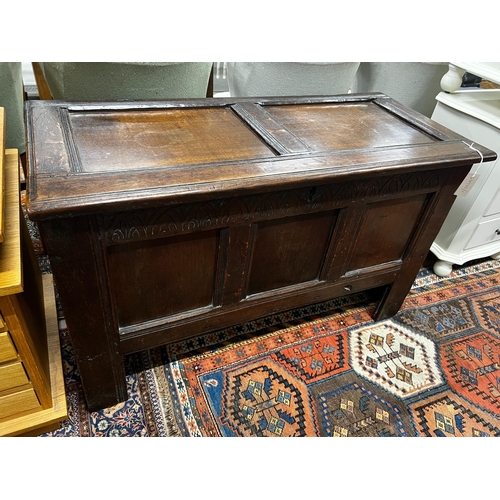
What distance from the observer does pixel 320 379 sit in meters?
1.32

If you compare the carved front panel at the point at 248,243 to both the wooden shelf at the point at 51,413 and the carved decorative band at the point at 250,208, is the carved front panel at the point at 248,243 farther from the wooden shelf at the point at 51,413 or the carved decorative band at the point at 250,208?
the wooden shelf at the point at 51,413

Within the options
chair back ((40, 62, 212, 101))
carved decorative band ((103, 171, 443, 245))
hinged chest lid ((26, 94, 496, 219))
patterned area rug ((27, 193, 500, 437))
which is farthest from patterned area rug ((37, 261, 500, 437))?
chair back ((40, 62, 212, 101))

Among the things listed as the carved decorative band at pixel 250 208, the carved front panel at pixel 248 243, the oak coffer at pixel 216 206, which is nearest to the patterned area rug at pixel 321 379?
the oak coffer at pixel 216 206

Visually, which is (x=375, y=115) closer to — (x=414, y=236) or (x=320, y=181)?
(x=414, y=236)

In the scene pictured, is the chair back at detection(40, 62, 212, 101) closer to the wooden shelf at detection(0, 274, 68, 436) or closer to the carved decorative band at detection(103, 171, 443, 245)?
the carved decorative band at detection(103, 171, 443, 245)

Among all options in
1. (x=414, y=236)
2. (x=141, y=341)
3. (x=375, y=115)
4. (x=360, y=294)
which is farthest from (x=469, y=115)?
(x=141, y=341)

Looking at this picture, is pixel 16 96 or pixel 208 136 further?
pixel 16 96

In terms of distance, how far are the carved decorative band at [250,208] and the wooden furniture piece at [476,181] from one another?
465 millimetres

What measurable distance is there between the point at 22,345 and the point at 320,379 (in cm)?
88

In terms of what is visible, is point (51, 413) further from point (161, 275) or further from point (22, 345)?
point (161, 275)

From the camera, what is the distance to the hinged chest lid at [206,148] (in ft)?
2.64

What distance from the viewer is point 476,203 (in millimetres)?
1565

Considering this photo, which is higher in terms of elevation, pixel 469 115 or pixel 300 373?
pixel 469 115

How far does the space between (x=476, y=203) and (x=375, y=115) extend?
60 cm
